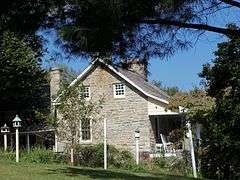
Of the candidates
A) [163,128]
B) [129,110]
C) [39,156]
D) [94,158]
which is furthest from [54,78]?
[94,158]

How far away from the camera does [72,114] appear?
32156mm

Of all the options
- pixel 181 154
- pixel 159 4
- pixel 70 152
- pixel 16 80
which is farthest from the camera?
pixel 16 80

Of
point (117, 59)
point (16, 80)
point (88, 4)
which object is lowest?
point (117, 59)

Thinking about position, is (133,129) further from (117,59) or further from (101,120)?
(117,59)

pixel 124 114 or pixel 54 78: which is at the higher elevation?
pixel 54 78

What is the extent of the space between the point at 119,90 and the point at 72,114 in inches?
370

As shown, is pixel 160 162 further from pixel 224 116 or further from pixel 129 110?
pixel 129 110

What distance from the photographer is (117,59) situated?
11430 mm

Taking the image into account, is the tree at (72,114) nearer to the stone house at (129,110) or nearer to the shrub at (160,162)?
the shrub at (160,162)

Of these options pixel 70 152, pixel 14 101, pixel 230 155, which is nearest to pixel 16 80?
pixel 14 101

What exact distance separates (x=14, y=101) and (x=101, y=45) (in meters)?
37.1

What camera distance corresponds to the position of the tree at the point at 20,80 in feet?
146

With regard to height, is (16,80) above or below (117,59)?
above

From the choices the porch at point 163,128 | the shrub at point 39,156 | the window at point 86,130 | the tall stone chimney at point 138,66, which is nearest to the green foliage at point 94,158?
the window at point 86,130
